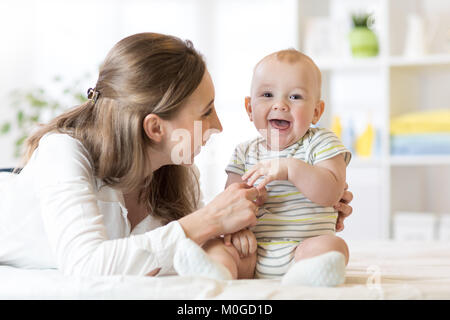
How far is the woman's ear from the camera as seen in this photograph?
4.23ft

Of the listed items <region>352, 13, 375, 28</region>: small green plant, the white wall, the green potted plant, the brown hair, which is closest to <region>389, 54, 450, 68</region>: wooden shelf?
the green potted plant

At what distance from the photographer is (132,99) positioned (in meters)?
1.29

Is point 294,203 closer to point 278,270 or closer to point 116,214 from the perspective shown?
point 278,270

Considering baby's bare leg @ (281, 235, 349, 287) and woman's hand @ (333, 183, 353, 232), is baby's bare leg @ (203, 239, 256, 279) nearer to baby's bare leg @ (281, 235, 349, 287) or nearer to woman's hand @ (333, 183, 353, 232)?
baby's bare leg @ (281, 235, 349, 287)

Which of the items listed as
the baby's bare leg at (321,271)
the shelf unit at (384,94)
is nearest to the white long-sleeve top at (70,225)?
the baby's bare leg at (321,271)

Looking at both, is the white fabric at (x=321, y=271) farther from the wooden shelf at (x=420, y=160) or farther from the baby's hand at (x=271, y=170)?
the wooden shelf at (x=420, y=160)

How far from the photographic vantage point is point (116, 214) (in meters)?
1.39

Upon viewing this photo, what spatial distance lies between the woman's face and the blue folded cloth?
5.89 ft

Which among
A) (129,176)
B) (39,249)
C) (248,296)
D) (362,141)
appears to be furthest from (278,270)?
(362,141)

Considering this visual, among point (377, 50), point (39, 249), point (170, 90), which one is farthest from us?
point (377, 50)

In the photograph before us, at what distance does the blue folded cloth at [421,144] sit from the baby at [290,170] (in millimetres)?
1682

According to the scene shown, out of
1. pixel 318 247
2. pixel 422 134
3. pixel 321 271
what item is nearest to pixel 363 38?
pixel 422 134
